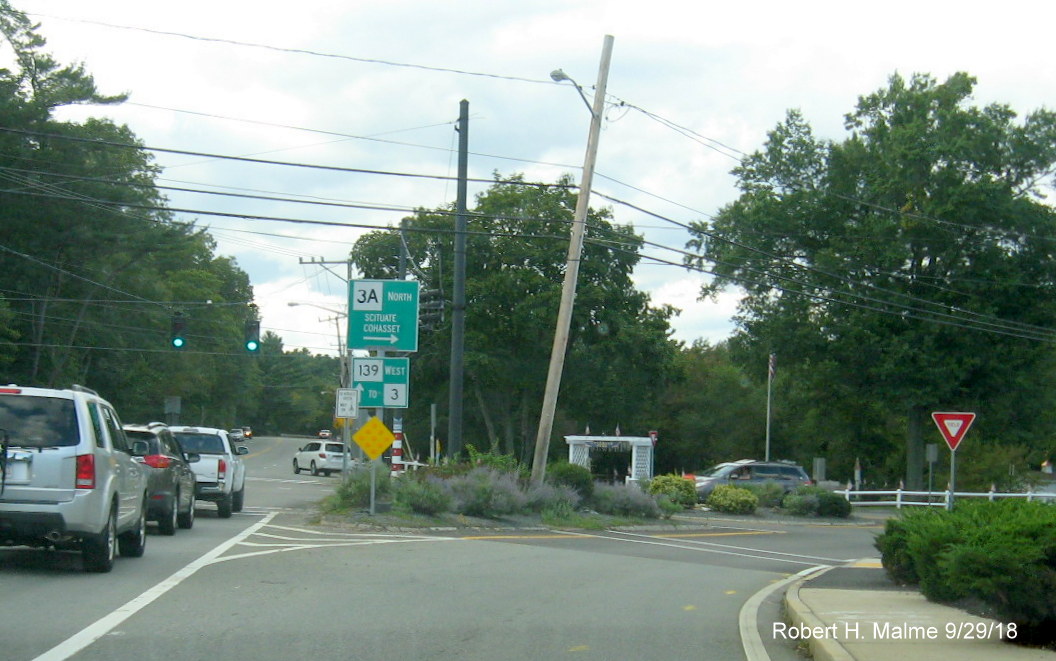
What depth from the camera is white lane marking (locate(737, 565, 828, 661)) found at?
29.7ft

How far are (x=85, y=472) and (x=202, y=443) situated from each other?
12.0 metres

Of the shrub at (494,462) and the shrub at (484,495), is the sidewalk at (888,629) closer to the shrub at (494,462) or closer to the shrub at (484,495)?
the shrub at (484,495)

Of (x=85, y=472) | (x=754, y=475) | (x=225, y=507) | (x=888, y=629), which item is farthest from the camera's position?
(x=754, y=475)

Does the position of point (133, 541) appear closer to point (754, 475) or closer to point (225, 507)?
point (225, 507)

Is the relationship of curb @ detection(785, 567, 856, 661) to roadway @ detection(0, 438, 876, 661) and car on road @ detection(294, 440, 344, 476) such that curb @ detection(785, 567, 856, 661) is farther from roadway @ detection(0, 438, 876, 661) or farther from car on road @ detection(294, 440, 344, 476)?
car on road @ detection(294, 440, 344, 476)

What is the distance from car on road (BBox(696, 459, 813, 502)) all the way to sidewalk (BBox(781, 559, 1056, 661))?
1030 inches

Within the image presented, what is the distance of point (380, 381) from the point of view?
2350cm

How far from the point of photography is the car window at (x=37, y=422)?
11656mm

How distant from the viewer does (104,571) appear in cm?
1230

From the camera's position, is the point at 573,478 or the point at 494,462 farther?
the point at 573,478

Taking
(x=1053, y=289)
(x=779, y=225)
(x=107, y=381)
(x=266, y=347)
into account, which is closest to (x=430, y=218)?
(x=779, y=225)

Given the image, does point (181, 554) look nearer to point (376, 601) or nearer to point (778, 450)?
point (376, 601)

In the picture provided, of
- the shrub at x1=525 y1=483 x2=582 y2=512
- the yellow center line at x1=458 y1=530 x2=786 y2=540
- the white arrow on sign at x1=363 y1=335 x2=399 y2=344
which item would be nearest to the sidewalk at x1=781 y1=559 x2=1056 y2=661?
the yellow center line at x1=458 y1=530 x2=786 y2=540

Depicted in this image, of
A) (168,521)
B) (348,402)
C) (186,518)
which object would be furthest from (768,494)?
(168,521)
